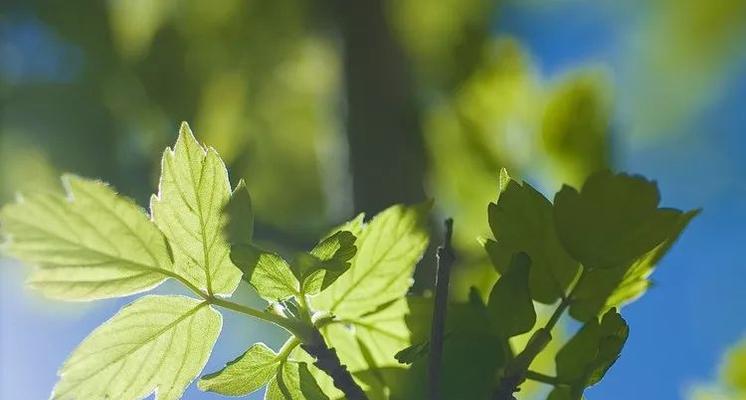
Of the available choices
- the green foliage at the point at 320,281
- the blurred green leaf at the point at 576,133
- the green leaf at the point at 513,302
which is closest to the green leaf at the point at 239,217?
the green foliage at the point at 320,281

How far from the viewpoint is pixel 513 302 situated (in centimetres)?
29

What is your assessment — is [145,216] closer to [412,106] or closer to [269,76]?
[412,106]

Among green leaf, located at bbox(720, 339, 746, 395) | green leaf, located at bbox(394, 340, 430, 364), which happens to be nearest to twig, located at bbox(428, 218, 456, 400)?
green leaf, located at bbox(394, 340, 430, 364)

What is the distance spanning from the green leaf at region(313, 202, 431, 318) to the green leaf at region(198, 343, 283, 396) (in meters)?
0.04

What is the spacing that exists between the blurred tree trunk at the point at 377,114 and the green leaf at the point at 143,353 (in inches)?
24.7

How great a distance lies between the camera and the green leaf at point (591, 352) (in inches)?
10.5

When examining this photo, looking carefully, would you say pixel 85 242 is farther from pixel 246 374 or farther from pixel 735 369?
pixel 735 369

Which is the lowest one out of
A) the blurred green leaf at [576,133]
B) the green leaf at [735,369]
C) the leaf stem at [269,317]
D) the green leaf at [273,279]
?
the leaf stem at [269,317]

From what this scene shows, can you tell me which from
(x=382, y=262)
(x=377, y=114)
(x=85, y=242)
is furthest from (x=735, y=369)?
(x=377, y=114)

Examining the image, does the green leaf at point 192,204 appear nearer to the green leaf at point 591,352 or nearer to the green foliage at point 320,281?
the green foliage at point 320,281

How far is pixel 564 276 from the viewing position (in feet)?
1.03

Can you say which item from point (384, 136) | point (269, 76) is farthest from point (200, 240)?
point (269, 76)

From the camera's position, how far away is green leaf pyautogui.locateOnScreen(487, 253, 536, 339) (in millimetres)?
283

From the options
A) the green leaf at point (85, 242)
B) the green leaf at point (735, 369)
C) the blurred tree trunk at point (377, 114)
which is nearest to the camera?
the green leaf at point (85, 242)
